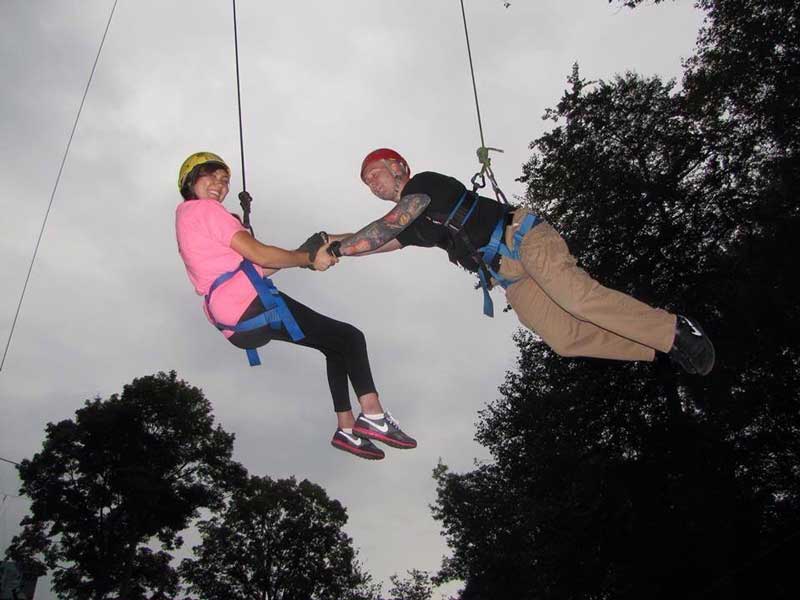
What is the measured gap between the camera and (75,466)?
2197cm

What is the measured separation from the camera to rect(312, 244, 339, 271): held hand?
3.62m

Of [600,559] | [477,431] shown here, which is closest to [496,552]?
[477,431]

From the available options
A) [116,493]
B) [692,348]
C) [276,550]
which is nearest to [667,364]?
[692,348]

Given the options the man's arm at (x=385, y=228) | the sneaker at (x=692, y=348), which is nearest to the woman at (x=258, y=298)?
the man's arm at (x=385, y=228)

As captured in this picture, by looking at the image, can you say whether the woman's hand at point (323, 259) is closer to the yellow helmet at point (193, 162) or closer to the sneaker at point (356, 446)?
the yellow helmet at point (193, 162)

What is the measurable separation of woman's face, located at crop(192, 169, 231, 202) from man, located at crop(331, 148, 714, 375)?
34.8 inches

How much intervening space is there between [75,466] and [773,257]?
84.4ft

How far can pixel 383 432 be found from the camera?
3.59 meters

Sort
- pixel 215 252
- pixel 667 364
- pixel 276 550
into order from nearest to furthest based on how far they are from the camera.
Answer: pixel 215 252
pixel 667 364
pixel 276 550

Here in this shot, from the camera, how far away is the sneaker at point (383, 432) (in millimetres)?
3578

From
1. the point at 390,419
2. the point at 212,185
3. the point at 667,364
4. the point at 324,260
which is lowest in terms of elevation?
the point at 390,419

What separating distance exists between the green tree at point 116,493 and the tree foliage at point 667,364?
594 inches

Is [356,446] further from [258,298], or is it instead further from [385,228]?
[385,228]

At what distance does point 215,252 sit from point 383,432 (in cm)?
159
